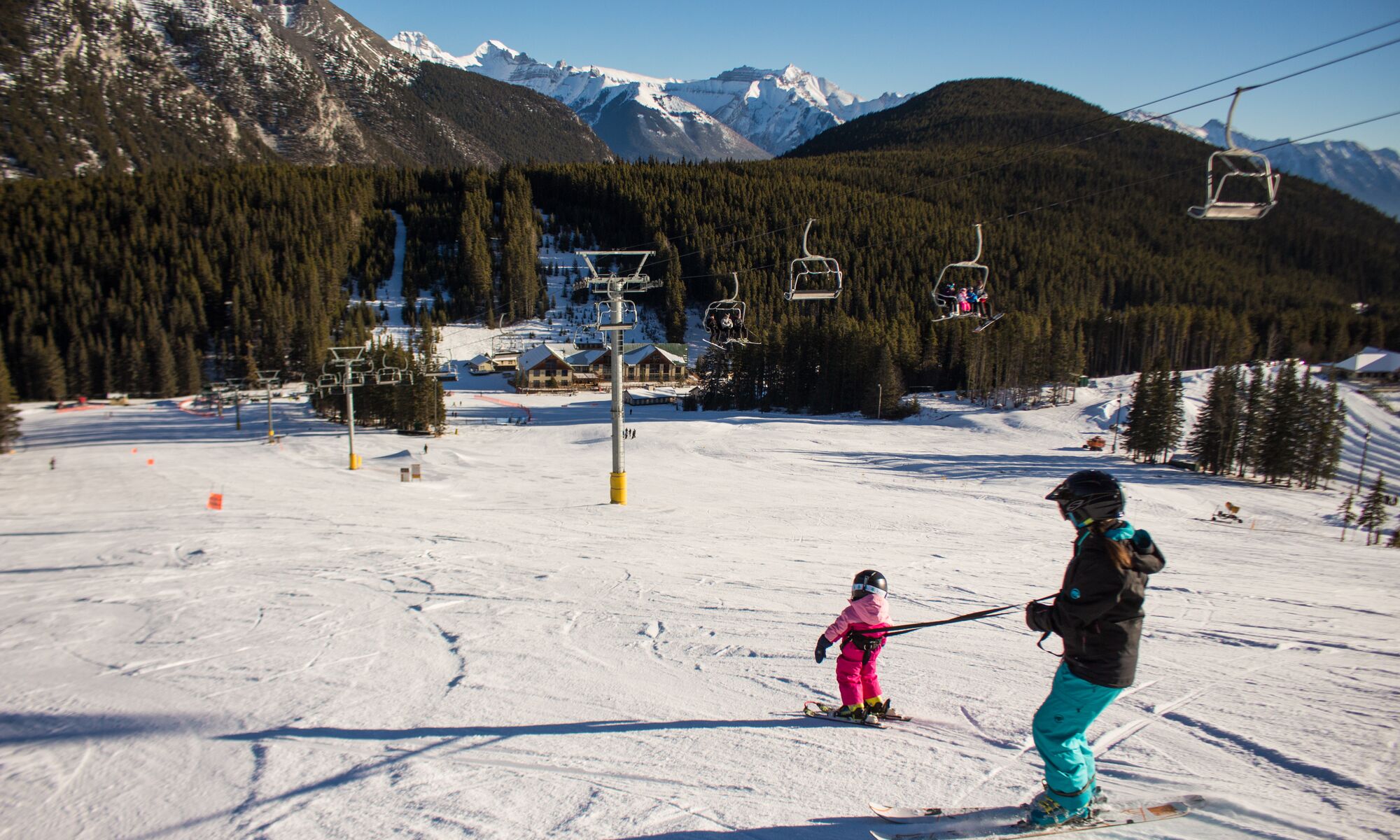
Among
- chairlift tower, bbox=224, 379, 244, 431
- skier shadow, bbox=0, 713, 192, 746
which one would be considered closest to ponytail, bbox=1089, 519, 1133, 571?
skier shadow, bbox=0, 713, 192, 746

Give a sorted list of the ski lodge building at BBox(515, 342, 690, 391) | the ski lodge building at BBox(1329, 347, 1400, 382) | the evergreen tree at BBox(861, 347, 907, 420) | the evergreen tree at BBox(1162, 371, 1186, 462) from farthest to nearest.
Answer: the ski lodge building at BBox(1329, 347, 1400, 382) < the ski lodge building at BBox(515, 342, 690, 391) < the evergreen tree at BBox(861, 347, 907, 420) < the evergreen tree at BBox(1162, 371, 1186, 462)

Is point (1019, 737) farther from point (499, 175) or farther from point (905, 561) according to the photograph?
point (499, 175)

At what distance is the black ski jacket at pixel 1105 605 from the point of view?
3.38 m

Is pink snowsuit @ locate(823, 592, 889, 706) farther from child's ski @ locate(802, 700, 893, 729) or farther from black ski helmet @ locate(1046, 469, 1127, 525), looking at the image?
black ski helmet @ locate(1046, 469, 1127, 525)

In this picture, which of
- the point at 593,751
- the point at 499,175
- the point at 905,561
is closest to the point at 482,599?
the point at 593,751

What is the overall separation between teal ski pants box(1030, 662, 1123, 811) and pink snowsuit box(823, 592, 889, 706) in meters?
1.52

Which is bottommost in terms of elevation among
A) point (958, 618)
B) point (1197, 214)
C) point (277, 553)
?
point (277, 553)

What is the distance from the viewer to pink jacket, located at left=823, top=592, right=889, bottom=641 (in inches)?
204

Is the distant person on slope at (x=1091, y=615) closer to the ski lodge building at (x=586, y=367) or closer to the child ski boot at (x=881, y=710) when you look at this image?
the child ski boot at (x=881, y=710)

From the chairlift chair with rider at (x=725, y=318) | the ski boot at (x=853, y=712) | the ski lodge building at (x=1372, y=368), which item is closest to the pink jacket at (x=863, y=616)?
the ski boot at (x=853, y=712)

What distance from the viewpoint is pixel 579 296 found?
112625mm

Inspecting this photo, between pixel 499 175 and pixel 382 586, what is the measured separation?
503 feet

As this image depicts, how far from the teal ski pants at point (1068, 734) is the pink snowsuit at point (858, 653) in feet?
4.98

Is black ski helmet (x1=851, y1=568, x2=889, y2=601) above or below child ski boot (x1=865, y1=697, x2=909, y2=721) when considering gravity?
above
